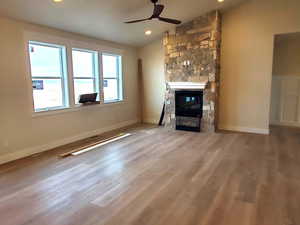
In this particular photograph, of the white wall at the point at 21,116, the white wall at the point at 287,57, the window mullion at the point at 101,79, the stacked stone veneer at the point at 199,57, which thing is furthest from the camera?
the white wall at the point at 287,57

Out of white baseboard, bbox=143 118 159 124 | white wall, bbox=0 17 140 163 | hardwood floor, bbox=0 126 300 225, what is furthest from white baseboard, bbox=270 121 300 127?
white wall, bbox=0 17 140 163

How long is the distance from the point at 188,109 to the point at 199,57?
55.7 inches

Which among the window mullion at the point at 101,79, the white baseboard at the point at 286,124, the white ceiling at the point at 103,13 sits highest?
the white ceiling at the point at 103,13

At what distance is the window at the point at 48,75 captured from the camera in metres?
4.32

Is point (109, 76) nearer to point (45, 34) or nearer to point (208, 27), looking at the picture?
point (45, 34)

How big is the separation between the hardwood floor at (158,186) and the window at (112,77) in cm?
223

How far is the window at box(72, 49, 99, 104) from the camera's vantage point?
17.1 ft

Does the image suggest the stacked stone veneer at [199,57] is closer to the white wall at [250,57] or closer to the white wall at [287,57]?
the white wall at [250,57]

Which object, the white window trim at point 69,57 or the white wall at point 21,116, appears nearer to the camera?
the white wall at point 21,116

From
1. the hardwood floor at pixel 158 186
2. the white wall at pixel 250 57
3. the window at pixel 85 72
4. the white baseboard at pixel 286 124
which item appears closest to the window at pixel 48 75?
the window at pixel 85 72

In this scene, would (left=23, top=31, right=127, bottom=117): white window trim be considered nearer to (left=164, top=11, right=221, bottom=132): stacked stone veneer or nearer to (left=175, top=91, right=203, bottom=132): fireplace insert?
(left=164, top=11, right=221, bottom=132): stacked stone veneer

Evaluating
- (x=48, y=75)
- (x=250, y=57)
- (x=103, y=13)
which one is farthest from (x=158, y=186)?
(x=250, y=57)

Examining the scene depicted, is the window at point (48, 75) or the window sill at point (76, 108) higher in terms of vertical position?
the window at point (48, 75)

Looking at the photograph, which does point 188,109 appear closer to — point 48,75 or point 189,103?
point 189,103
